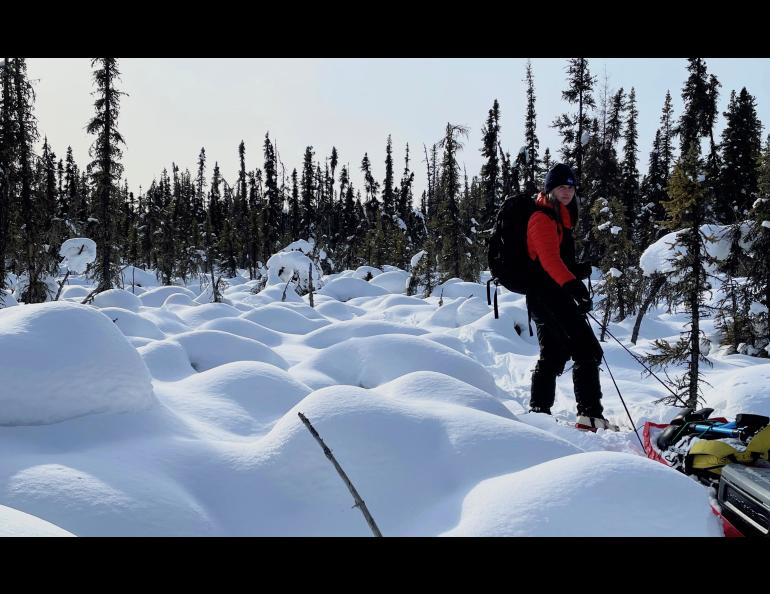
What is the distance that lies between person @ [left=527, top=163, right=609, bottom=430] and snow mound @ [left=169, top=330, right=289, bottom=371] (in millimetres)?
4257

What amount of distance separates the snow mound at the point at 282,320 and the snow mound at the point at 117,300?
17.2ft

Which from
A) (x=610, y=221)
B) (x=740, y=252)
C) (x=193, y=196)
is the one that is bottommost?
(x=740, y=252)

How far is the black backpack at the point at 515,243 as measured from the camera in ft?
15.9

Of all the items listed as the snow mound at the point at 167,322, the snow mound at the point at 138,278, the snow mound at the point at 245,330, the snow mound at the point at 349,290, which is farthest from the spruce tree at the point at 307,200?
the snow mound at the point at 245,330

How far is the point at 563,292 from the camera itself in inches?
188

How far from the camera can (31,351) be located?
3713 millimetres

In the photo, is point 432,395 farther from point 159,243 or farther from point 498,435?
point 159,243

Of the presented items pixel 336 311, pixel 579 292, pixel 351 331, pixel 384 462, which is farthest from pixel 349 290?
pixel 384 462

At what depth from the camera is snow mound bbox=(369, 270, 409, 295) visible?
104ft

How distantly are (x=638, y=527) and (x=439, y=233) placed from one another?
30213 millimetres

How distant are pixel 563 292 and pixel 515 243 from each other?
650mm

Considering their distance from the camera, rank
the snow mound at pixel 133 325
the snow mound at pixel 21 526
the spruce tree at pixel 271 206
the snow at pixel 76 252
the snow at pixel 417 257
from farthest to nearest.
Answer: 1. the spruce tree at pixel 271 206
2. the snow at pixel 417 257
3. the snow at pixel 76 252
4. the snow mound at pixel 133 325
5. the snow mound at pixel 21 526

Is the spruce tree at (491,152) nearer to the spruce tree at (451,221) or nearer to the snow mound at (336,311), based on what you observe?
the spruce tree at (451,221)

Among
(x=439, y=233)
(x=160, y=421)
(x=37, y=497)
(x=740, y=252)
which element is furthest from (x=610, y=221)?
(x=37, y=497)
